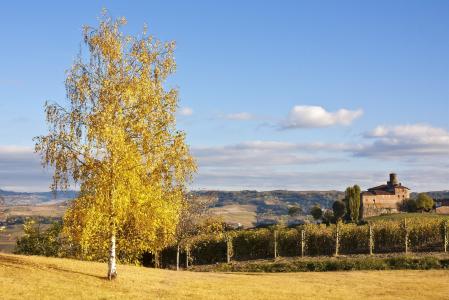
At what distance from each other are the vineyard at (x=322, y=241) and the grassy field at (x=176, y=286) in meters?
20.9

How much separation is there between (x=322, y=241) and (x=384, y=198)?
7684cm

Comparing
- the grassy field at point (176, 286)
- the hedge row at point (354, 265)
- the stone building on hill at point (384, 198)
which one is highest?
the stone building on hill at point (384, 198)

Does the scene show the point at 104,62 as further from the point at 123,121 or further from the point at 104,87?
the point at 123,121

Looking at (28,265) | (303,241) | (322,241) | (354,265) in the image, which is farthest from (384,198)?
(28,265)

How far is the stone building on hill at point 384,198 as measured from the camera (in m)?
121

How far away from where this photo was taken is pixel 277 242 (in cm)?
6438

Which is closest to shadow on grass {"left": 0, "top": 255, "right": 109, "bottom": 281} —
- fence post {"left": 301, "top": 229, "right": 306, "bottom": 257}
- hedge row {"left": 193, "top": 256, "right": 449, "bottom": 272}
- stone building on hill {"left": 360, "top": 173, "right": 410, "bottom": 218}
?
hedge row {"left": 193, "top": 256, "right": 449, "bottom": 272}

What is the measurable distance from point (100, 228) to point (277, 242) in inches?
1479

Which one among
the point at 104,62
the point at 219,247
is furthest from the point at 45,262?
the point at 219,247

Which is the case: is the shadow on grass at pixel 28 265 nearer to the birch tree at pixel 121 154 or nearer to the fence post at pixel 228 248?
the birch tree at pixel 121 154

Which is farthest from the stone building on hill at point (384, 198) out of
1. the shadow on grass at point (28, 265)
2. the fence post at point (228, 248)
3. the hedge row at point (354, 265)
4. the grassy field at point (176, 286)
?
the shadow on grass at point (28, 265)

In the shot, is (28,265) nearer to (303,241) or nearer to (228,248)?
(228,248)

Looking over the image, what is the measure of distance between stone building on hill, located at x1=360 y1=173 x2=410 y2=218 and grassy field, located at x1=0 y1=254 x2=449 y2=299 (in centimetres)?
8236

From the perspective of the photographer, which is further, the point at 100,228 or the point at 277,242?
the point at 277,242
